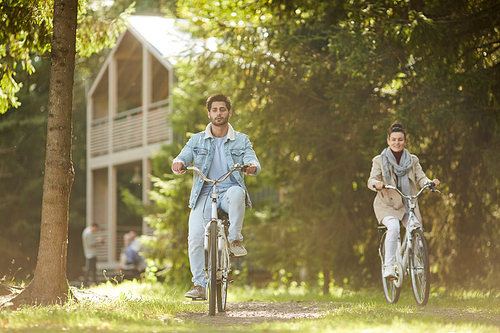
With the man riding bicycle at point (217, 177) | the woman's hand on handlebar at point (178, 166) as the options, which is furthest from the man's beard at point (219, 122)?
the woman's hand on handlebar at point (178, 166)

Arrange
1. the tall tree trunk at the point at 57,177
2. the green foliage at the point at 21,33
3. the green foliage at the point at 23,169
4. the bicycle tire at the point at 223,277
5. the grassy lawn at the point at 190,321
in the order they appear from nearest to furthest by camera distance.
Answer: the grassy lawn at the point at 190,321, the bicycle tire at the point at 223,277, the tall tree trunk at the point at 57,177, the green foliage at the point at 21,33, the green foliage at the point at 23,169

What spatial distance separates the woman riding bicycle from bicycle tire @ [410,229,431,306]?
0.87ft

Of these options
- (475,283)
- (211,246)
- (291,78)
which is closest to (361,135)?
(291,78)

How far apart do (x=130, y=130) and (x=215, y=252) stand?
1662 centimetres

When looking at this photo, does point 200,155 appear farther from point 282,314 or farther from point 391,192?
point 391,192

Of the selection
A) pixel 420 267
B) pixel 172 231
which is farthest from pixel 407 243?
pixel 172 231

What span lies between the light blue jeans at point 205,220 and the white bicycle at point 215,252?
0.34ft

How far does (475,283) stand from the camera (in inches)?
391

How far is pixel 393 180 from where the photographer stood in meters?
6.80

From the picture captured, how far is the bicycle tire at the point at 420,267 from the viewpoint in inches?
246

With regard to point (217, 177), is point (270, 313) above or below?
below

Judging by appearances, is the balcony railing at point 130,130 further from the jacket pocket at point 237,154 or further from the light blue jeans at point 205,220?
the light blue jeans at point 205,220

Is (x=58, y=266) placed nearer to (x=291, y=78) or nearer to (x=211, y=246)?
(x=211, y=246)

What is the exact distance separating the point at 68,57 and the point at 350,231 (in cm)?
668
